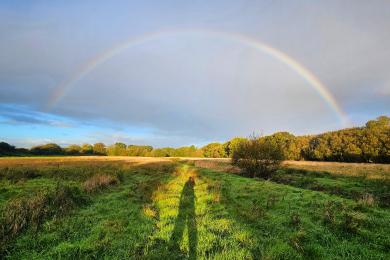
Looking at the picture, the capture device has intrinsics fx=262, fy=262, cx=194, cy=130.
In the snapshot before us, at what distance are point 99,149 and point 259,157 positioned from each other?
134401mm

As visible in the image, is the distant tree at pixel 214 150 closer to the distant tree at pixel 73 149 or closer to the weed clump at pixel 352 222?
the distant tree at pixel 73 149

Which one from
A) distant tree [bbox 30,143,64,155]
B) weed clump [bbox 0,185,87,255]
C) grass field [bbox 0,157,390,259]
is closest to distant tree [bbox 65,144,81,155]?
distant tree [bbox 30,143,64,155]

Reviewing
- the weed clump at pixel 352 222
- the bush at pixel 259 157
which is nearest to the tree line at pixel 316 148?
the bush at pixel 259 157

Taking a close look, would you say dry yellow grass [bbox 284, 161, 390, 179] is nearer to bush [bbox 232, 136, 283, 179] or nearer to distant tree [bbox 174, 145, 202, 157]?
bush [bbox 232, 136, 283, 179]

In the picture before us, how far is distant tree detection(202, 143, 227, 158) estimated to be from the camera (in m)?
141

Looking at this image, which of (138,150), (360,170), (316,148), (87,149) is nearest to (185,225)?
(360,170)

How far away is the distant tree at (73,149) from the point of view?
428ft

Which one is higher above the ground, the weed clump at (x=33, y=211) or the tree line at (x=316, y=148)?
the tree line at (x=316, y=148)

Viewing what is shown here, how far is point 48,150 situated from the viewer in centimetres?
12181

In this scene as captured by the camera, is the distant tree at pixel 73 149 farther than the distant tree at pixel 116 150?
No

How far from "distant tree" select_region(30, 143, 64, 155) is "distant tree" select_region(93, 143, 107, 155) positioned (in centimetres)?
2026

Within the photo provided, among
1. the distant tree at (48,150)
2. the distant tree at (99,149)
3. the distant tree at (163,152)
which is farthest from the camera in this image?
the distant tree at (163,152)

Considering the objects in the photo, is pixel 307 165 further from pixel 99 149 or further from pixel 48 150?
pixel 99 149

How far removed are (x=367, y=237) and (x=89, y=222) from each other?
9.78m
